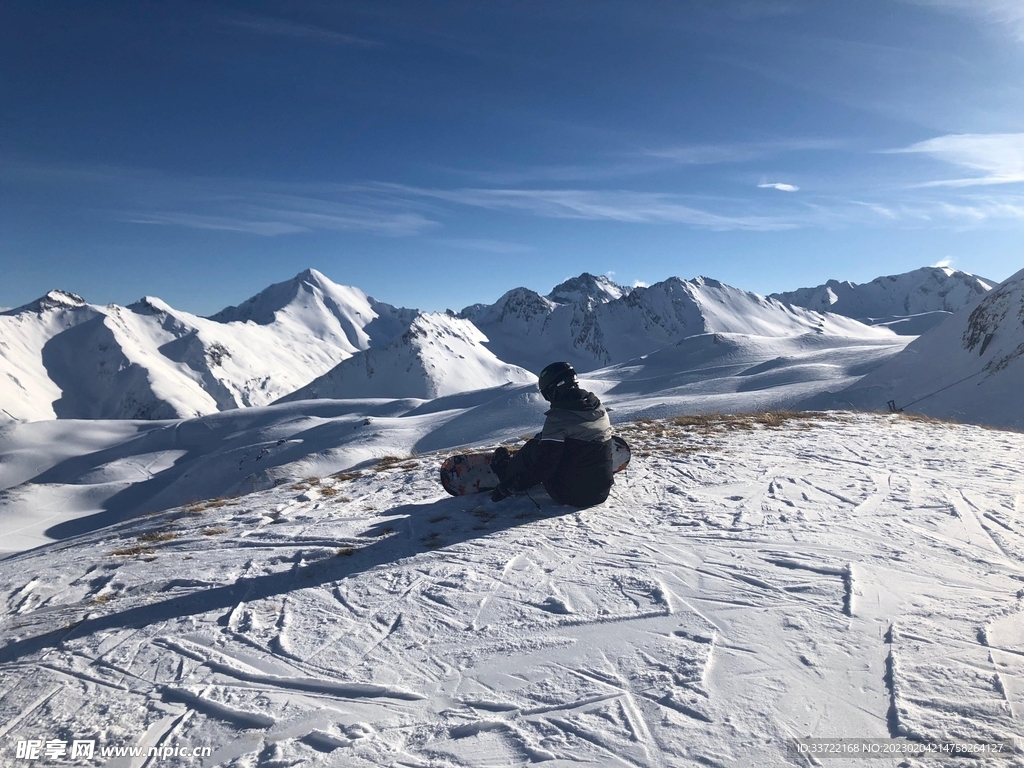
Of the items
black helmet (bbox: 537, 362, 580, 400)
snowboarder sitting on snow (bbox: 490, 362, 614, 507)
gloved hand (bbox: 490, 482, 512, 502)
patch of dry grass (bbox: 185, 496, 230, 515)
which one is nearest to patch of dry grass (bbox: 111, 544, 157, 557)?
patch of dry grass (bbox: 185, 496, 230, 515)

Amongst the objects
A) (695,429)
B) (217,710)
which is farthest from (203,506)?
(695,429)

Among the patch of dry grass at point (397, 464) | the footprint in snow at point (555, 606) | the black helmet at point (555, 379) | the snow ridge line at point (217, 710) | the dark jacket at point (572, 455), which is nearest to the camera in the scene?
the snow ridge line at point (217, 710)

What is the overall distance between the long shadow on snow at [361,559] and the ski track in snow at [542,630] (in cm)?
4

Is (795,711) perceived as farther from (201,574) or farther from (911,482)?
(911,482)

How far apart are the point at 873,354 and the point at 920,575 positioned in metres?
49.9

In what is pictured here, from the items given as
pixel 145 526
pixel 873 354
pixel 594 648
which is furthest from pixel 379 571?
pixel 873 354

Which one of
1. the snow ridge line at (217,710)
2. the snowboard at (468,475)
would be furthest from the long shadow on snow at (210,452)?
the snow ridge line at (217,710)

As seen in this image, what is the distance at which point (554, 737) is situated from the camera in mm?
3039

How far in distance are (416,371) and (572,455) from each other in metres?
154

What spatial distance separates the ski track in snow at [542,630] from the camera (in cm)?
308

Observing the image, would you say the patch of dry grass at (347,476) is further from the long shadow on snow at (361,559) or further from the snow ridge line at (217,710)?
the snow ridge line at (217,710)

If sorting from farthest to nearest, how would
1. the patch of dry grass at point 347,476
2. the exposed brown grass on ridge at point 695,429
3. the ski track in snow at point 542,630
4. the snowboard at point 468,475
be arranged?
the exposed brown grass on ridge at point 695,429 < the patch of dry grass at point 347,476 < the snowboard at point 468,475 < the ski track in snow at point 542,630

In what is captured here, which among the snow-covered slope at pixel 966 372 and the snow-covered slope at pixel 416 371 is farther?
the snow-covered slope at pixel 416 371

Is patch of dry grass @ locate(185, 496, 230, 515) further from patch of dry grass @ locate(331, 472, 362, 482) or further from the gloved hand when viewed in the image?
the gloved hand
